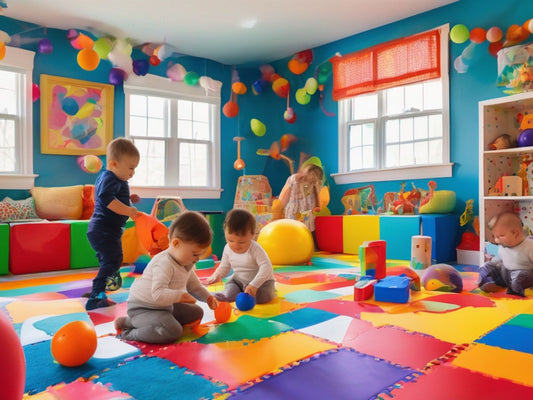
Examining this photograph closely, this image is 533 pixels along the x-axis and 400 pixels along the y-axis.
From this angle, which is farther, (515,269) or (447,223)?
(447,223)

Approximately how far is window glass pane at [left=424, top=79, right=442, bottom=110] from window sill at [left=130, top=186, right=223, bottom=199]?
3.20 metres

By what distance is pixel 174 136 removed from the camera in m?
6.40

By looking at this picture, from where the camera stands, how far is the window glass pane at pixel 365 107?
5914 mm

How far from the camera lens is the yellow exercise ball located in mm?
4453

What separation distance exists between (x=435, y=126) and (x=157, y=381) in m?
4.63

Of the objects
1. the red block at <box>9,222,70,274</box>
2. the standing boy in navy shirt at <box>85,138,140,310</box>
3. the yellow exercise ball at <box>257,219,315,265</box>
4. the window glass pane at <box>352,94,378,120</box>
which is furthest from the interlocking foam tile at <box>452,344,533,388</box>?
the window glass pane at <box>352,94,378,120</box>

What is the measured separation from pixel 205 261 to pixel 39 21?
3432mm

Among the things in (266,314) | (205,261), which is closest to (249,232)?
(266,314)

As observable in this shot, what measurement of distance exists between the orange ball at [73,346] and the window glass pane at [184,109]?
503 centimetres

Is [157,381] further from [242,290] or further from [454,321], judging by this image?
[454,321]

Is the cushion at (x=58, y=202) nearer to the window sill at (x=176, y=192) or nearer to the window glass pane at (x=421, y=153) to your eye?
the window sill at (x=176, y=192)

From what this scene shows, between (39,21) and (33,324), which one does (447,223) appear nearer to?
(33,324)

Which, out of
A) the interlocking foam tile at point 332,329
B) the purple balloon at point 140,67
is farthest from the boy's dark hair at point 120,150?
the purple balloon at point 140,67

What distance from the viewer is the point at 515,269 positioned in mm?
3148
